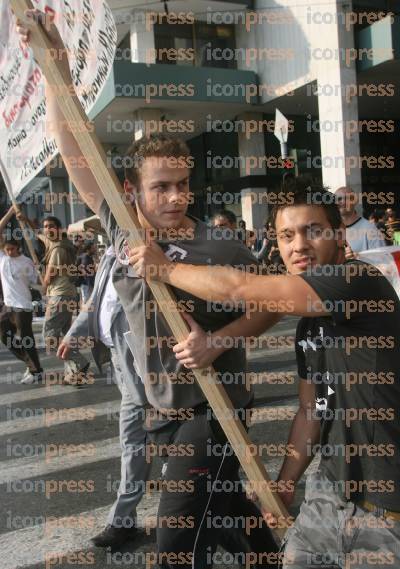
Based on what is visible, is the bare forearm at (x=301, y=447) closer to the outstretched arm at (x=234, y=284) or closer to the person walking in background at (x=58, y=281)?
the outstretched arm at (x=234, y=284)

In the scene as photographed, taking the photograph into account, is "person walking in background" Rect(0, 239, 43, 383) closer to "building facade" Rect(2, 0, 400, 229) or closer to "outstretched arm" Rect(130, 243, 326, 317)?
"outstretched arm" Rect(130, 243, 326, 317)

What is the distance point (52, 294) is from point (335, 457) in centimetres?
594

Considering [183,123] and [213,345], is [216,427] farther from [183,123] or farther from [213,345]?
[183,123]

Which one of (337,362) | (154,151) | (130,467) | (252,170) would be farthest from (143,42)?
(337,362)

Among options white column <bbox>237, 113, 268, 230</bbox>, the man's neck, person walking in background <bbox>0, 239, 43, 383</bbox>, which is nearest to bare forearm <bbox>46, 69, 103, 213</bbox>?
the man's neck

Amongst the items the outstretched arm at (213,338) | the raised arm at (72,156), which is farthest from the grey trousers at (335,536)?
the raised arm at (72,156)

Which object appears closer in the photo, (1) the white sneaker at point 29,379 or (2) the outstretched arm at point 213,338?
(2) the outstretched arm at point 213,338

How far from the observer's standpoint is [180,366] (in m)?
2.11

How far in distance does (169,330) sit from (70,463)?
268 centimetres

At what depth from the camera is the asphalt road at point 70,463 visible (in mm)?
3152

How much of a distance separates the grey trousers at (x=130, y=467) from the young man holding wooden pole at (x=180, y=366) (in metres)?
1.16

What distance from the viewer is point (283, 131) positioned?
29.7 ft

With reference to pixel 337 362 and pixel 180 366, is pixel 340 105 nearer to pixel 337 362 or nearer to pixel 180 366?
pixel 180 366

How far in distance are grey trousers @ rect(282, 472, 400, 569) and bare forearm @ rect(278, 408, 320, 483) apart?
136mm
